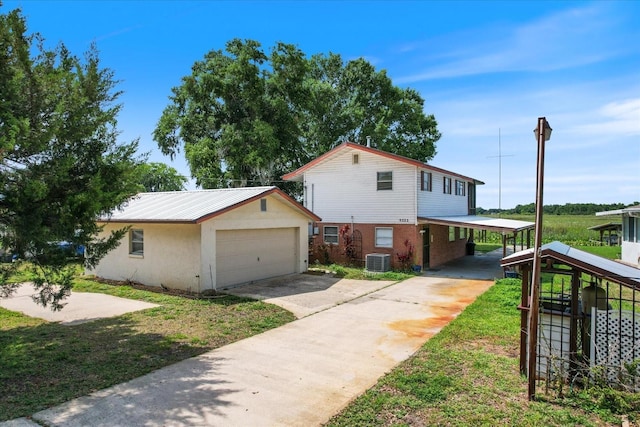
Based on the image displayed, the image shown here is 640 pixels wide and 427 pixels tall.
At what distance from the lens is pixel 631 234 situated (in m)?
20.5

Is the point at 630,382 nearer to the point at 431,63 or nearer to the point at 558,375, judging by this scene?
the point at 558,375

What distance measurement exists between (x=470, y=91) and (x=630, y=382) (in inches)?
592

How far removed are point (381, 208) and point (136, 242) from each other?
10928mm

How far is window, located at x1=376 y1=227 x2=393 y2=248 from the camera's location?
63.0 feet

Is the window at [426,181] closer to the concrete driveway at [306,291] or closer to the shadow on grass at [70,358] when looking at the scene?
the concrete driveway at [306,291]

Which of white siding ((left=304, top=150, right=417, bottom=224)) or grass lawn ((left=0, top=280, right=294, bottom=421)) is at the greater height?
white siding ((left=304, top=150, right=417, bottom=224))

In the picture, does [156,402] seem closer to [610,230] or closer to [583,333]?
[583,333]

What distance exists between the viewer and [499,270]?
63.6 ft

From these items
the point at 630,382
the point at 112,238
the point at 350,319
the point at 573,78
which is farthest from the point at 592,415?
the point at 573,78

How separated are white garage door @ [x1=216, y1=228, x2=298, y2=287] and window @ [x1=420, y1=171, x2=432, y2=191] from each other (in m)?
6.60

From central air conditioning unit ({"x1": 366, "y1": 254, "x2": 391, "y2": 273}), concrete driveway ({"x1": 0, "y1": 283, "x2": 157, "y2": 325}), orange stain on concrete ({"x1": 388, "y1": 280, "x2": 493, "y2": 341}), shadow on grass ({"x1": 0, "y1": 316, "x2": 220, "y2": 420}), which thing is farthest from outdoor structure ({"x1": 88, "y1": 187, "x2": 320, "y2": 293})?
orange stain on concrete ({"x1": 388, "y1": 280, "x2": 493, "y2": 341})

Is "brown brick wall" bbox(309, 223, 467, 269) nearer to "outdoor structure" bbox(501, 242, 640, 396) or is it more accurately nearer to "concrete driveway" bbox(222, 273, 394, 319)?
"concrete driveway" bbox(222, 273, 394, 319)

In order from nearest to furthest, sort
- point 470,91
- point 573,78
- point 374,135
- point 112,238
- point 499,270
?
point 112,238, point 573,78, point 470,91, point 499,270, point 374,135

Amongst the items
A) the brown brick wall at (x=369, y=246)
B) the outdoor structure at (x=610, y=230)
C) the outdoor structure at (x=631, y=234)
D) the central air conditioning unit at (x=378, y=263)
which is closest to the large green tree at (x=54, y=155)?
the central air conditioning unit at (x=378, y=263)
